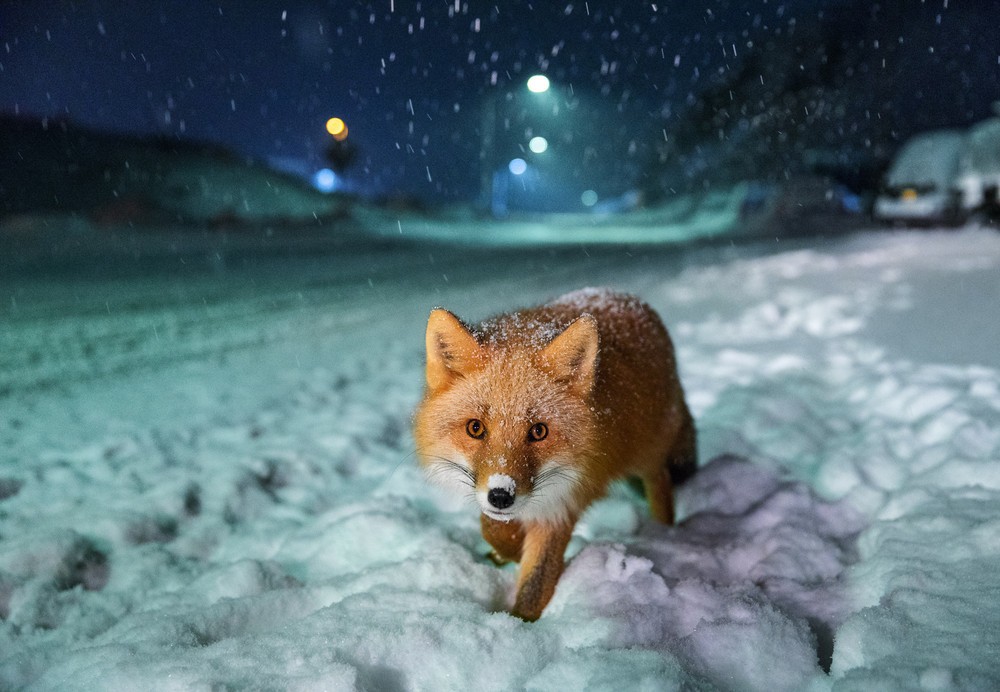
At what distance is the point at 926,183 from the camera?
19594mm

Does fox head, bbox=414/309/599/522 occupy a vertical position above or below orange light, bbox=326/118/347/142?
below

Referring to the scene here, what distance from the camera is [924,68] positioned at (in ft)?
72.3

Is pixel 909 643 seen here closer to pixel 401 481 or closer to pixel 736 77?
pixel 401 481

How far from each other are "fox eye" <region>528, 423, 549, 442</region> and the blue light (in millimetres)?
31161

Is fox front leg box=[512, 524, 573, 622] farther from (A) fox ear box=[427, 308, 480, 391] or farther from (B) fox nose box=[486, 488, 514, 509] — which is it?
(A) fox ear box=[427, 308, 480, 391]

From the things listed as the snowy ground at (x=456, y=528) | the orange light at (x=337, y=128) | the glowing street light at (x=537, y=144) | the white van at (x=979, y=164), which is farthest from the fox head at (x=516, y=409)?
the orange light at (x=337, y=128)

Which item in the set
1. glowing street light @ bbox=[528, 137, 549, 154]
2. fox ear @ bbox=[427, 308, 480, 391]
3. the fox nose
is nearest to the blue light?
glowing street light @ bbox=[528, 137, 549, 154]

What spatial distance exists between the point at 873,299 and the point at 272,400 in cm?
668

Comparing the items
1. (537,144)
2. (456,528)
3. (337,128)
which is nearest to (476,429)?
(456,528)

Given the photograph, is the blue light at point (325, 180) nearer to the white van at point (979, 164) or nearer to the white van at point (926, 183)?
the white van at point (926, 183)

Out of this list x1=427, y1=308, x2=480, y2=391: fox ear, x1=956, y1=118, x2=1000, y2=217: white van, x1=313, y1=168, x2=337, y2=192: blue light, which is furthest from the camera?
x1=313, y1=168, x2=337, y2=192: blue light

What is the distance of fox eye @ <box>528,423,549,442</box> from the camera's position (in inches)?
83.7

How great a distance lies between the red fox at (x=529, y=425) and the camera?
2080 millimetres

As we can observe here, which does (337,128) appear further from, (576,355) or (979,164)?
(576,355)
